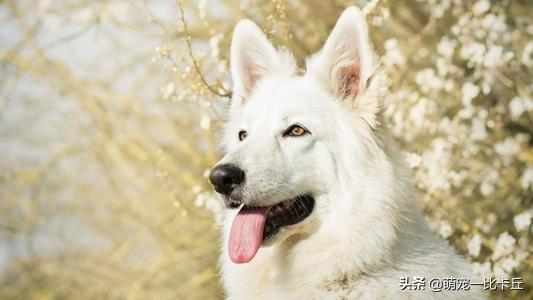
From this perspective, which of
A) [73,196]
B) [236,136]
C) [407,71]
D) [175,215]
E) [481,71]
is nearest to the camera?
[236,136]

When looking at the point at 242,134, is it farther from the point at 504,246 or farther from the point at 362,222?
the point at 504,246

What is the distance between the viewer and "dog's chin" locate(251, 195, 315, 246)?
2740 millimetres

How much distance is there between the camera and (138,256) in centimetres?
640

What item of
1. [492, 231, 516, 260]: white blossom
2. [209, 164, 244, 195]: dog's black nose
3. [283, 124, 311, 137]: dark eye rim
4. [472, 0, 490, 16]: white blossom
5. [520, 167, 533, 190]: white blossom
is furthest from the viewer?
[472, 0, 490, 16]: white blossom

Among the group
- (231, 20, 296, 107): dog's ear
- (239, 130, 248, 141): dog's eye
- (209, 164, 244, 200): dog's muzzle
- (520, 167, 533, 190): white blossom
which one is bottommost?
(520, 167, 533, 190): white blossom

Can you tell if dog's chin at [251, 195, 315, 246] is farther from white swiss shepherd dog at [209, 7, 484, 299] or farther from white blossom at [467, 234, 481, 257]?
white blossom at [467, 234, 481, 257]

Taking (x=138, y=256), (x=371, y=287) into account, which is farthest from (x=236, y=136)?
(x=138, y=256)

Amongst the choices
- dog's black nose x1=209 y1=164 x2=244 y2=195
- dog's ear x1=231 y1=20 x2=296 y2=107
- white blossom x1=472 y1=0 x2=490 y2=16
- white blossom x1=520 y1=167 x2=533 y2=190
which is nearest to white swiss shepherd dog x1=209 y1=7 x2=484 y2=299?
dog's black nose x1=209 y1=164 x2=244 y2=195

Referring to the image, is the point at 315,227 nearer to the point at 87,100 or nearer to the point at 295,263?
the point at 295,263

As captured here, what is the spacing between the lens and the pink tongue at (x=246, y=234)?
8.84 ft

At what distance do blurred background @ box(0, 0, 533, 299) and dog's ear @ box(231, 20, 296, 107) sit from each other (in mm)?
440

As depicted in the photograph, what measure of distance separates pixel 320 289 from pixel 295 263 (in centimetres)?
19

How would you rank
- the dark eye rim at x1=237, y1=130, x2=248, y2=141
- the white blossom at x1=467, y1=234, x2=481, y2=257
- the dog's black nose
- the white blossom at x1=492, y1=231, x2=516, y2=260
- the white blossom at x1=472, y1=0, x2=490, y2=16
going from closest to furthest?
the dog's black nose
the dark eye rim at x1=237, y1=130, x2=248, y2=141
the white blossom at x1=492, y1=231, x2=516, y2=260
the white blossom at x1=467, y1=234, x2=481, y2=257
the white blossom at x1=472, y1=0, x2=490, y2=16

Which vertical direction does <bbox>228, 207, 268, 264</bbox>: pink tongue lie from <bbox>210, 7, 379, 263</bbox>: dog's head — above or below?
below
